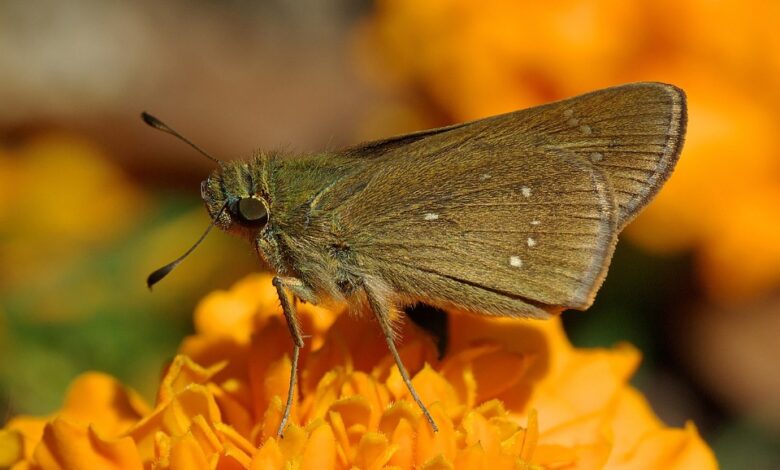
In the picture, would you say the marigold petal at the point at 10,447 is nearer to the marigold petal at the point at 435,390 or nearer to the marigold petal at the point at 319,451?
the marigold petal at the point at 319,451

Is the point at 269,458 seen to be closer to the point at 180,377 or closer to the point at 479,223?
the point at 180,377

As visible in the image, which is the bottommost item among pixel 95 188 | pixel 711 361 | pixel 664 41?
pixel 711 361

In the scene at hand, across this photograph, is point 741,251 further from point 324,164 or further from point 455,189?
point 324,164

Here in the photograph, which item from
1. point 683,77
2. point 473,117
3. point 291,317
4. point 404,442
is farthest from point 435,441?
point 683,77

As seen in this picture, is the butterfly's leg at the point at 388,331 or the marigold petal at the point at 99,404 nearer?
the butterfly's leg at the point at 388,331

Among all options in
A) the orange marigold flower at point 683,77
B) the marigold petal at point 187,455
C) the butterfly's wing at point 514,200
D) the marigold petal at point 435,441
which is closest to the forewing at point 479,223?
the butterfly's wing at point 514,200

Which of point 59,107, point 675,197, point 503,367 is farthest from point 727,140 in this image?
point 59,107

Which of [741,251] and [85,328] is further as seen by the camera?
[85,328]
